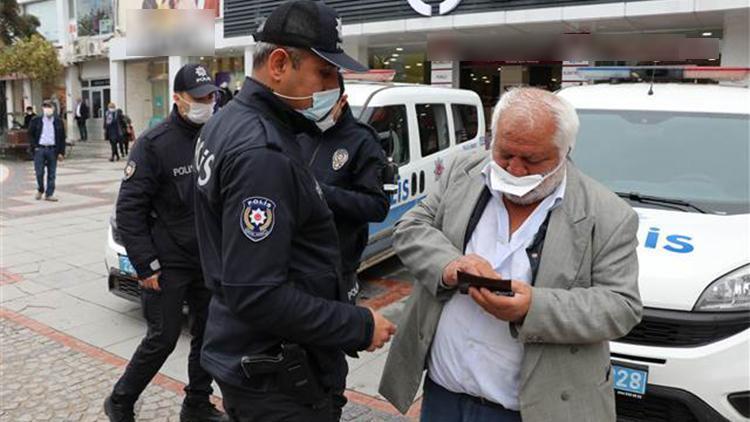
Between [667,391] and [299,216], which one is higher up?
[299,216]

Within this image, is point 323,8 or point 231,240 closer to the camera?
point 231,240

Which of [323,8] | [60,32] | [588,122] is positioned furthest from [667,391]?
[60,32]

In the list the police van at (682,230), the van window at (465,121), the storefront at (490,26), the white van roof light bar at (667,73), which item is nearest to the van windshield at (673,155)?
the police van at (682,230)

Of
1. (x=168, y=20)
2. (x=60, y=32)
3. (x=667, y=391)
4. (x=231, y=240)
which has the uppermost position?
(x=60, y=32)

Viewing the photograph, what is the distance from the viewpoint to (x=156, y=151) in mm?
3352

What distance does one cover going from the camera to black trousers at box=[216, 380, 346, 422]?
6.00 feet

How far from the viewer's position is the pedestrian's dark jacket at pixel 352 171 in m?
2.93

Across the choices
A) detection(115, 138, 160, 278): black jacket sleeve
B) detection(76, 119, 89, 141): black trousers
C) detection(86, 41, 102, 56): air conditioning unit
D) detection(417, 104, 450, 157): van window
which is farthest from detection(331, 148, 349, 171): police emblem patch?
detection(86, 41, 102, 56): air conditioning unit

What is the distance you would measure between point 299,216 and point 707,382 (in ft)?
6.86

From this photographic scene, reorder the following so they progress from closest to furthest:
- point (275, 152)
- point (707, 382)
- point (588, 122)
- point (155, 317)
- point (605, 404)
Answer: point (275, 152), point (605, 404), point (707, 382), point (155, 317), point (588, 122)

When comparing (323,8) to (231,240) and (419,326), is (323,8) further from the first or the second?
(419,326)

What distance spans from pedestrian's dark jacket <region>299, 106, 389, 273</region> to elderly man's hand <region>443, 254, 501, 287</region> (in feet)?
3.54

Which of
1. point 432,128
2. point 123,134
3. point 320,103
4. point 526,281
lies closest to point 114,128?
point 123,134

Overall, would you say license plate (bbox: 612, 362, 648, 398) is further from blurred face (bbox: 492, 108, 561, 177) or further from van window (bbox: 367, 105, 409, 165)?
van window (bbox: 367, 105, 409, 165)
